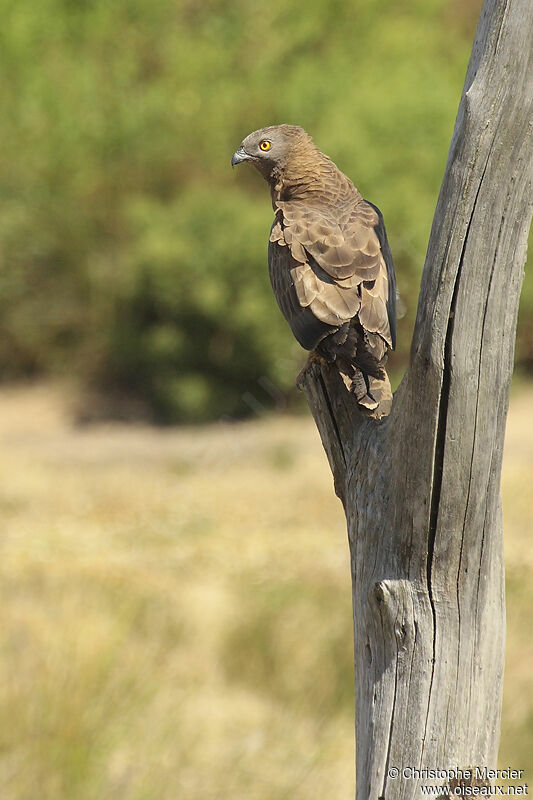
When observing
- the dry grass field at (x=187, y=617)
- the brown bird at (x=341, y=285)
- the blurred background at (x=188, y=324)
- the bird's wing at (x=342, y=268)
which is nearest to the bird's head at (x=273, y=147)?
the brown bird at (x=341, y=285)

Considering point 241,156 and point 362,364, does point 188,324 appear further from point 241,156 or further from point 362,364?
point 362,364

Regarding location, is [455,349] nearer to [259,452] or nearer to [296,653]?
[296,653]

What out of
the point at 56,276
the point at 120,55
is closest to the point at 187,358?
the point at 56,276

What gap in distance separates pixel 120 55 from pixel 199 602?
767 centimetres

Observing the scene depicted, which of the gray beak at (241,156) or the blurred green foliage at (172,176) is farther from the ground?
the blurred green foliage at (172,176)

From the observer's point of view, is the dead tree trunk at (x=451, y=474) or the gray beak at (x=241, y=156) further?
the gray beak at (x=241, y=156)

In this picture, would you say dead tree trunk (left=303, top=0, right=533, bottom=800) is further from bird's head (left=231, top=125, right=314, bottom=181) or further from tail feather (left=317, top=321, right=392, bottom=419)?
bird's head (left=231, top=125, right=314, bottom=181)

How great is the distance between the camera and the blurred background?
22.7 feet

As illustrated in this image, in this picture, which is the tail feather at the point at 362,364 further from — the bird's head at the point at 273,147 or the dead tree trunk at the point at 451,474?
the bird's head at the point at 273,147

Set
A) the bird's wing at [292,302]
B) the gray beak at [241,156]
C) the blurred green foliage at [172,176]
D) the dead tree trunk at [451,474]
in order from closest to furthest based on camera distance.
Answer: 1. the dead tree trunk at [451,474]
2. the bird's wing at [292,302]
3. the gray beak at [241,156]
4. the blurred green foliage at [172,176]

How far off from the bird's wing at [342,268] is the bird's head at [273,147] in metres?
0.79

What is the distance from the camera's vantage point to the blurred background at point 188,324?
22.7 feet

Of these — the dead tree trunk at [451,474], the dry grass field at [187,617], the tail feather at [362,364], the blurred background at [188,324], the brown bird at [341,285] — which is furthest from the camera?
the blurred background at [188,324]

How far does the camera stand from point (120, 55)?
11883mm
